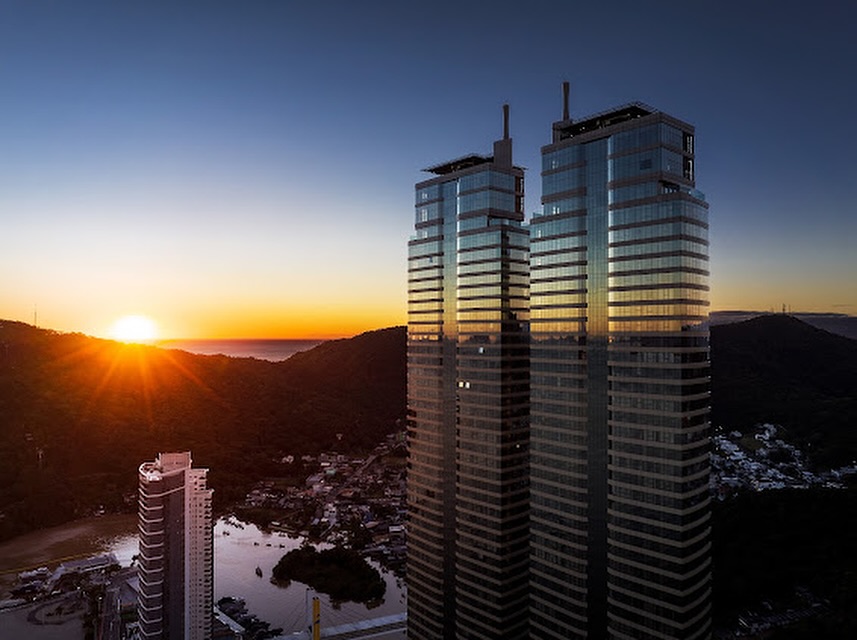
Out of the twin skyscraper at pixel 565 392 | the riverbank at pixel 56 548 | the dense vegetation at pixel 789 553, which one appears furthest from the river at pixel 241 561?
the dense vegetation at pixel 789 553

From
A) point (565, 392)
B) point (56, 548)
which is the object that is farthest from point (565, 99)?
point (56, 548)

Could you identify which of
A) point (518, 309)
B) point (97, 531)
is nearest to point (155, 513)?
point (518, 309)

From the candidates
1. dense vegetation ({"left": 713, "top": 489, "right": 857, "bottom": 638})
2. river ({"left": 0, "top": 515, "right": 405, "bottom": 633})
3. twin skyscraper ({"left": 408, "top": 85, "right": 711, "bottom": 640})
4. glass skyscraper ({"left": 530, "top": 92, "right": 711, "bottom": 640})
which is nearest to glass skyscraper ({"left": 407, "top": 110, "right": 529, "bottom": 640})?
twin skyscraper ({"left": 408, "top": 85, "right": 711, "bottom": 640})

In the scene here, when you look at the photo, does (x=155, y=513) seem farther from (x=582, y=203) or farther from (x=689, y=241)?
(x=689, y=241)

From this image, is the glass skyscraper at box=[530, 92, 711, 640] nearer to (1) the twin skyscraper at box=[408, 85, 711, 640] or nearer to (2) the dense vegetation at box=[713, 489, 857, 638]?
(1) the twin skyscraper at box=[408, 85, 711, 640]

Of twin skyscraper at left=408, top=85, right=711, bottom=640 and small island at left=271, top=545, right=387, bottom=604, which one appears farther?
small island at left=271, top=545, right=387, bottom=604
